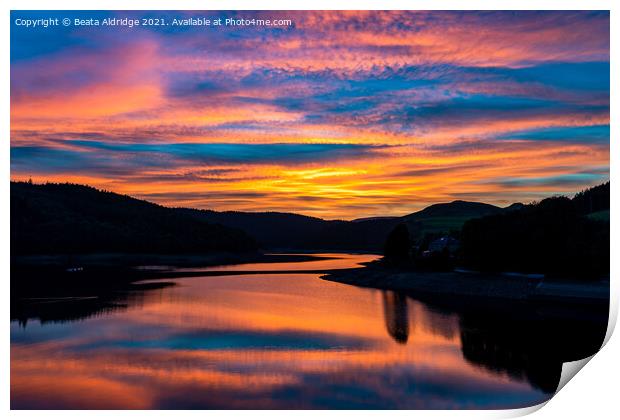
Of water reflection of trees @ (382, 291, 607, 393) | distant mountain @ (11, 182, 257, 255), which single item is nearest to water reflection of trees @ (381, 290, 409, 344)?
water reflection of trees @ (382, 291, 607, 393)

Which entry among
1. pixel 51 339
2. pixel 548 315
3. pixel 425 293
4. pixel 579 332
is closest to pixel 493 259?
pixel 425 293

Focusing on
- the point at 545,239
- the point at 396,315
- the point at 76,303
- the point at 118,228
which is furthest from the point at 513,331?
the point at 118,228

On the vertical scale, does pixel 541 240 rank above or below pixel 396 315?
above

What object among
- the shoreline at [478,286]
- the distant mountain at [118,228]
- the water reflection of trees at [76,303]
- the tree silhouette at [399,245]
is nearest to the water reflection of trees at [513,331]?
the shoreline at [478,286]

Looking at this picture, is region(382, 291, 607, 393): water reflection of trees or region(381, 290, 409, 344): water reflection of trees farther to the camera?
region(381, 290, 409, 344): water reflection of trees

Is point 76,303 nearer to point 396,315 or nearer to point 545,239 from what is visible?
point 396,315

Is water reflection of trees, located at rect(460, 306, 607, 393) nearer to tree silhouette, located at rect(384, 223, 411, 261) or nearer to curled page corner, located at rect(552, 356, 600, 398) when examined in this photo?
curled page corner, located at rect(552, 356, 600, 398)
